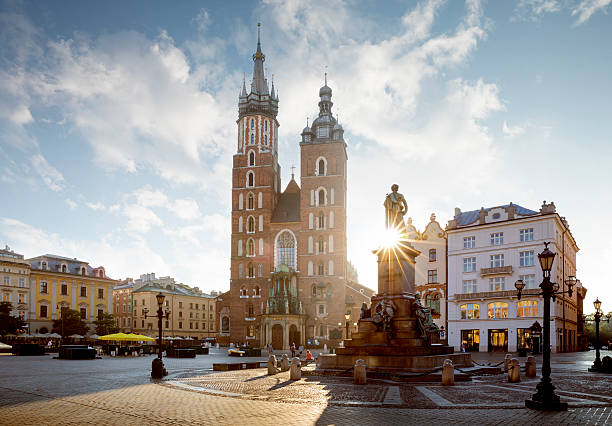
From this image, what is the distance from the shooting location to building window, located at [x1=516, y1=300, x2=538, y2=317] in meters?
46.6

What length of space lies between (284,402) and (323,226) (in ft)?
198

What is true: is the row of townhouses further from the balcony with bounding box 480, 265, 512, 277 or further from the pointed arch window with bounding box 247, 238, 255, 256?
the balcony with bounding box 480, 265, 512, 277

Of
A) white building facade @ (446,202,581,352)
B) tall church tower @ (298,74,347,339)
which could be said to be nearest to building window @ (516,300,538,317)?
white building facade @ (446,202,581,352)

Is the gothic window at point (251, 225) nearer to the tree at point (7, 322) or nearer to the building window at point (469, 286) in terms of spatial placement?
the tree at point (7, 322)

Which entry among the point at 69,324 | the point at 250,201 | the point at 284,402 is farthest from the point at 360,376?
the point at 250,201

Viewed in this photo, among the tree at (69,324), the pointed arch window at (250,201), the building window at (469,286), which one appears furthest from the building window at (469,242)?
the tree at (69,324)

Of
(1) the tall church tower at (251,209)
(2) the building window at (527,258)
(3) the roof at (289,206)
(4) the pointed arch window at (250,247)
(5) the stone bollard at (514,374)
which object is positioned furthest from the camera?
(3) the roof at (289,206)

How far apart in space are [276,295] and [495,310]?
30.5 meters

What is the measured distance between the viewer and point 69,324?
225 ft

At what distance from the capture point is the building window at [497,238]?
5008 cm

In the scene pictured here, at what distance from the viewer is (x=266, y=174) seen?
77.9 metres

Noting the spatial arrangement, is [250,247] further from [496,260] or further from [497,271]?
[497,271]

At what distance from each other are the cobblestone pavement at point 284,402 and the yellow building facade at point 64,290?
58248mm

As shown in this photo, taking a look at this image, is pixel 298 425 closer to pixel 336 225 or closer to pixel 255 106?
pixel 336 225
